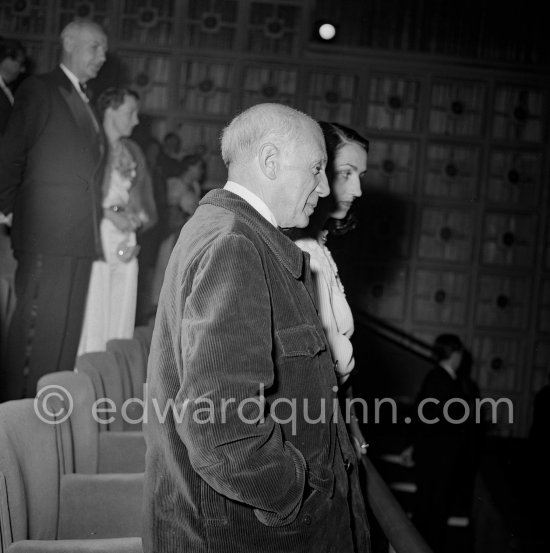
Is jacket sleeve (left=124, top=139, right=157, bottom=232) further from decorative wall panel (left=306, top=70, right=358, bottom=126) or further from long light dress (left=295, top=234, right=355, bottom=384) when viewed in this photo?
long light dress (left=295, top=234, right=355, bottom=384)

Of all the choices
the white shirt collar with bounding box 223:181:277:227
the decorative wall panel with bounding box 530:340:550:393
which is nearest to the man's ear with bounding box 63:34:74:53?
the white shirt collar with bounding box 223:181:277:227

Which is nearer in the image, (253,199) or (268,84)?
(253,199)

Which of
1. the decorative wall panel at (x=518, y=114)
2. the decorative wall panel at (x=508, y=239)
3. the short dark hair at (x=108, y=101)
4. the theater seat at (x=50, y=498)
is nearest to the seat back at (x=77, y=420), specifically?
the theater seat at (x=50, y=498)

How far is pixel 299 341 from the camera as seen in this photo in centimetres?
145

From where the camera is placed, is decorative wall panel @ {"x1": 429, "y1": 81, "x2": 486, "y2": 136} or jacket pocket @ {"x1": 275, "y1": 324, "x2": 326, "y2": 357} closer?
jacket pocket @ {"x1": 275, "y1": 324, "x2": 326, "y2": 357}

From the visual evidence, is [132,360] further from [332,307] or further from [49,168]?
[332,307]

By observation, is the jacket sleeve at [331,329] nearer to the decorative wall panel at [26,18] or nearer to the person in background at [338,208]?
the person in background at [338,208]

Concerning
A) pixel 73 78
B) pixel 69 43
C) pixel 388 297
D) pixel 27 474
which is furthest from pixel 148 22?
pixel 27 474

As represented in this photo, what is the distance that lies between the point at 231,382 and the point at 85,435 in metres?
1.85

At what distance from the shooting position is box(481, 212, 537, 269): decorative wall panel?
7.48 metres

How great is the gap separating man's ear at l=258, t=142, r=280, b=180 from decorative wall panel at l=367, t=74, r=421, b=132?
606cm

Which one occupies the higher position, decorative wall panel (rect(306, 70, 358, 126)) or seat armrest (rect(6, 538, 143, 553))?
decorative wall panel (rect(306, 70, 358, 126))

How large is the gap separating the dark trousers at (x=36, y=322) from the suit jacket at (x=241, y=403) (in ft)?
9.74

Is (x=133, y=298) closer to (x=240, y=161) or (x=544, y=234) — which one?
(x=240, y=161)
